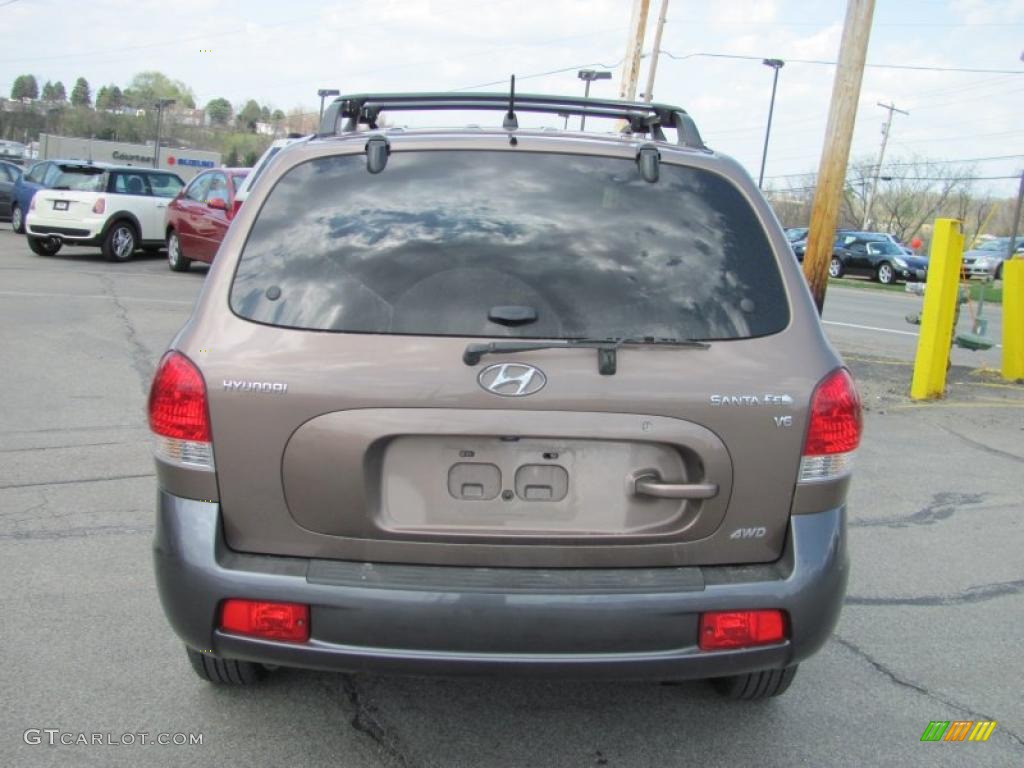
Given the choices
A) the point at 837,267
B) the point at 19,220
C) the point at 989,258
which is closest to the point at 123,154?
the point at 19,220

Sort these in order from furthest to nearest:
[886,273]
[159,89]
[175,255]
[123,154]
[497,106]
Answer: [159,89], [123,154], [886,273], [175,255], [497,106]

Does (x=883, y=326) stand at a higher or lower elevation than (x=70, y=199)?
lower

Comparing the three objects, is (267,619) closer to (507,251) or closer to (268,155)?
(507,251)

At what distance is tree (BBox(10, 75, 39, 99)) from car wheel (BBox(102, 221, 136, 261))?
140 metres

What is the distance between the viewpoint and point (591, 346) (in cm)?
268

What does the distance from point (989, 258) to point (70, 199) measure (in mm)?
30587

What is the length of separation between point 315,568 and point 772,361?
1381 millimetres

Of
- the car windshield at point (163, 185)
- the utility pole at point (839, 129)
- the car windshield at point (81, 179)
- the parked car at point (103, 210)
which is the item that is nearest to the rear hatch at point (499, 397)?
the utility pole at point (839, 129)

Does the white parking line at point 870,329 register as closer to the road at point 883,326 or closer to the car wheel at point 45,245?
the road at point 883,326

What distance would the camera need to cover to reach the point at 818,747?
320 cm

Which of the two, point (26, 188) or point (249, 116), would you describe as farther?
point (249, 116)

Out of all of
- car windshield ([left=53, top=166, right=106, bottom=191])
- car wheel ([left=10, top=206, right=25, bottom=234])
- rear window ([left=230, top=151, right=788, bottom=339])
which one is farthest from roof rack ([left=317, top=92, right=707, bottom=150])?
car wheel ([left=10, top=206, right=25, bottom=234])

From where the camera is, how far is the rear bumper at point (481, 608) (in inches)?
101

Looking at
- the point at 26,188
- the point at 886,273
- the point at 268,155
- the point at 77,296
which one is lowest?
the point at 77,296
